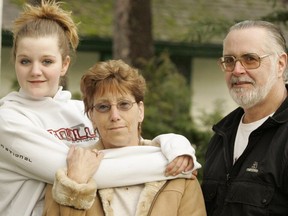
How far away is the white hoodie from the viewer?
4.16 m

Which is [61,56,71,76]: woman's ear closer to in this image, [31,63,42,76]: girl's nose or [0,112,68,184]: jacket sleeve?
[31,63,42,76]: girl's nose

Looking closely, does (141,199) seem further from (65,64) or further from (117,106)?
(65,64)

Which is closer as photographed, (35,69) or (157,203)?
(157,203)

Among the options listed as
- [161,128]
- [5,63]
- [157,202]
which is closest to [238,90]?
[157,202]

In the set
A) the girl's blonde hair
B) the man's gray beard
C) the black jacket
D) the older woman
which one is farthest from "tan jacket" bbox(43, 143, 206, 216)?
the girl's blonde hair

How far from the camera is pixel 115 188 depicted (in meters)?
4.18

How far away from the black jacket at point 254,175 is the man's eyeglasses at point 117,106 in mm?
737

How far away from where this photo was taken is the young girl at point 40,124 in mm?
4188

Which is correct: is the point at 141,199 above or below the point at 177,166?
below

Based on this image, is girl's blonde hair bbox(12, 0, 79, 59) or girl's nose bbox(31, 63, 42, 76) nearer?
girl's nose bbox(31, 63, 42, 76)

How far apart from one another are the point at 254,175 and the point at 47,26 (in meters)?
1.39

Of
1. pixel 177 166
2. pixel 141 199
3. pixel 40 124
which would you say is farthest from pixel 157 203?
pixel 40 124

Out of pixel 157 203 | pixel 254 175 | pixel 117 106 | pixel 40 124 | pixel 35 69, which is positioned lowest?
pixel 157 203

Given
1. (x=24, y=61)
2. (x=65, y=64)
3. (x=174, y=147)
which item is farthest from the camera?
(x=65, y=64)
